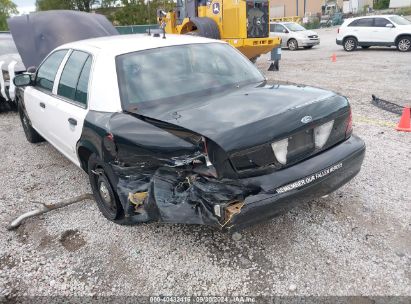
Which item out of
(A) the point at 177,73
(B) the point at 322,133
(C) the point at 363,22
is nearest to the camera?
(B) the point at 322,133

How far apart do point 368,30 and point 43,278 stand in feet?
59.6

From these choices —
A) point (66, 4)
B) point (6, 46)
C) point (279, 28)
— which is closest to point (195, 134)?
point (6, 46)

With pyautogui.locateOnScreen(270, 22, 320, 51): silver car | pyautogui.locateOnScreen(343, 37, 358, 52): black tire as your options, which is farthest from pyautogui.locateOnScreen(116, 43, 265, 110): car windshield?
pyautogui.locateOnScreen(270, 22, 320, 51): silver car

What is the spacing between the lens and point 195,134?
8.39 feet

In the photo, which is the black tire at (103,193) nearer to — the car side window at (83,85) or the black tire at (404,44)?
the car side window at (83,85)

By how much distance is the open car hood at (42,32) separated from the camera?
24.1ft

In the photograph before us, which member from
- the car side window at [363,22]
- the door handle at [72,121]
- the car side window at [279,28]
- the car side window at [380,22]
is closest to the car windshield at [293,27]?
the car side window at [279,28]

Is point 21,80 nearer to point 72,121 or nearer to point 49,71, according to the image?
point 49,71

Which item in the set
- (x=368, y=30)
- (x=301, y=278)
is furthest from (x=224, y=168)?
(x=368, y=30)

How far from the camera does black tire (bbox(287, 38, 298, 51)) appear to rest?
818 inches

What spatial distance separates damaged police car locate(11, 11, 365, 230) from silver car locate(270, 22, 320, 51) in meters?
17.9

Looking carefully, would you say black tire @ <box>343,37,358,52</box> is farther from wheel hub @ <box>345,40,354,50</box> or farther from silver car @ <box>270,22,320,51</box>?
silver car @ <box>270,22,320,51</box>

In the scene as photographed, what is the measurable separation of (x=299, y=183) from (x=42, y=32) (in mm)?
6582

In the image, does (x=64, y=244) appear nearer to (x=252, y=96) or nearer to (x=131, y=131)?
(x=131, y=131)
